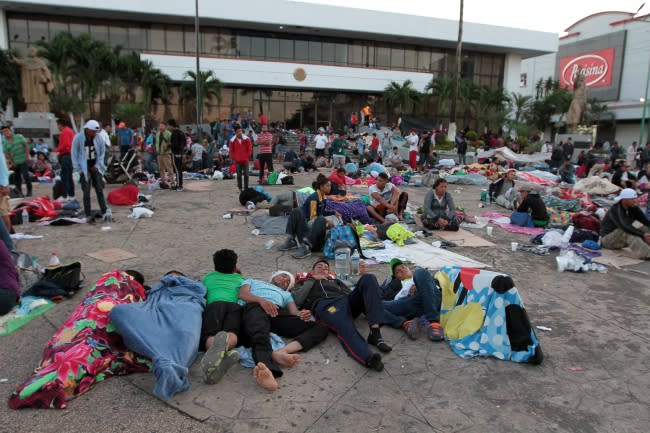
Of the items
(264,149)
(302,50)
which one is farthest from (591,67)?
(264,149)

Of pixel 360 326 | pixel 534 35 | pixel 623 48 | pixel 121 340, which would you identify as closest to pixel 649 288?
pixel 360 326

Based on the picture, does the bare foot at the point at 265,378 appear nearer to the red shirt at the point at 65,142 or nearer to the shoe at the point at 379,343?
the shoe at the point at 379,343

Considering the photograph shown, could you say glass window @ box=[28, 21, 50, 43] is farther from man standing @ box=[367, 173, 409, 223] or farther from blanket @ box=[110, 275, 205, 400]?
blanket @ box=[110, 275, 205, 400]

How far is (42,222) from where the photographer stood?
8.84m

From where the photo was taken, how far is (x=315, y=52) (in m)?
35.1

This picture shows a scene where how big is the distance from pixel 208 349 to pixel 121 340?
0.72 meters

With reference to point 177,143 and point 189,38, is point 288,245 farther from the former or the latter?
point 189,38

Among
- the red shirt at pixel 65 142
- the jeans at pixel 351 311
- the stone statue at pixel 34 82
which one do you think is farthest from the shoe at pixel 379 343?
the stone statue at pixel 34 82

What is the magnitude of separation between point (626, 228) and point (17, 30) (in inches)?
1360

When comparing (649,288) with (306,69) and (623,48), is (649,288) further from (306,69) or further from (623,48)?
(623,48)

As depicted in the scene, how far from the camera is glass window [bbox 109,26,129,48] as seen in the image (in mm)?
30997

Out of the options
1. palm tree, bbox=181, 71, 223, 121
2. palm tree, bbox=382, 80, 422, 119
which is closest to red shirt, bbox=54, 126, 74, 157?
palm tree, bbox=181, 71, 223, 121

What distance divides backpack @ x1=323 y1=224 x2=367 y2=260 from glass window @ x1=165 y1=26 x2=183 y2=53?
29.4 meters

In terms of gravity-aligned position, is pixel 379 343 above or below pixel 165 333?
below
